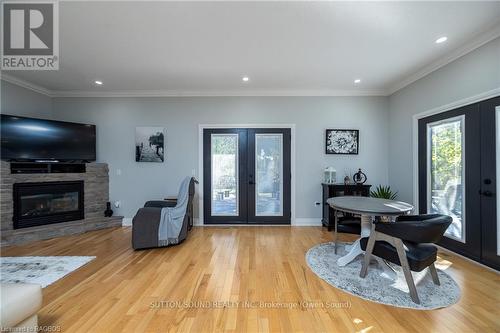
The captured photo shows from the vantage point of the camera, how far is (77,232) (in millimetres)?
3840

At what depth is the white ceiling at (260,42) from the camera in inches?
81.7

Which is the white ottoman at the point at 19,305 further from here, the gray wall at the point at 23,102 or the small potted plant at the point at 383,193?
the small potted plant at the point at 383,193

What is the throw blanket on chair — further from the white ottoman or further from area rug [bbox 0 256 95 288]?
the white ottoman

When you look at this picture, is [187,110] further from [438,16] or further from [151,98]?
[438,16]

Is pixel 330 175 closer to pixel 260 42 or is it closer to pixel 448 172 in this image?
pixel 448 172

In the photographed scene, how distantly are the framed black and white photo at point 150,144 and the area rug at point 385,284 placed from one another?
136 inches

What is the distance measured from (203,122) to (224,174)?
117cm

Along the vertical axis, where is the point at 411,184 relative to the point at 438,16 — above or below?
below

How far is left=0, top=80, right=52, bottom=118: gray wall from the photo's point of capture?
3596 millimetres

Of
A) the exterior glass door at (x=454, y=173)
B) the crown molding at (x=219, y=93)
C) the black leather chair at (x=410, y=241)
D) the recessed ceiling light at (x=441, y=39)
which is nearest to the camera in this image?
the black leather chair at (x=410, y=241)

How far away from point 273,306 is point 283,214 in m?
2.55

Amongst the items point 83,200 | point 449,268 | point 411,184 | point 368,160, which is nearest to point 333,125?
point 368,160

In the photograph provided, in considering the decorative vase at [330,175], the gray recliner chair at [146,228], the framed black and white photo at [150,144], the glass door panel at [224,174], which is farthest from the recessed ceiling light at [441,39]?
the framed black and white photo at [150,144]

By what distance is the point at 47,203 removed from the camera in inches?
145
